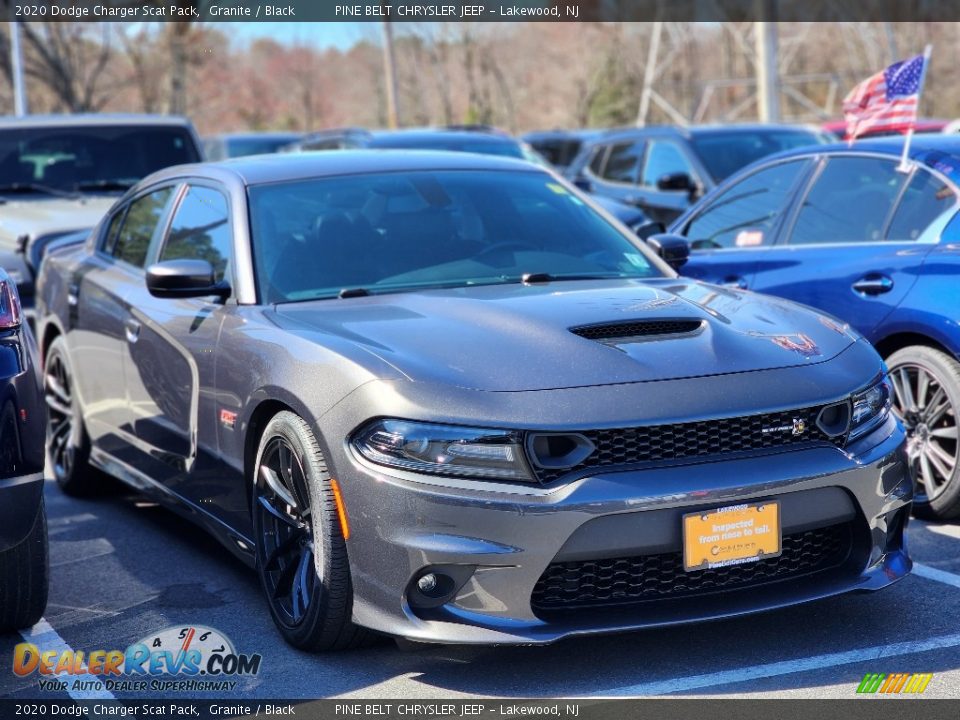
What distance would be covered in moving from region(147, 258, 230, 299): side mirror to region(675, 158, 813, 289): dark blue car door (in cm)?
270

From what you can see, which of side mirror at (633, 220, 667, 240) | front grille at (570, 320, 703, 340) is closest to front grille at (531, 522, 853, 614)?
front grille at (570, 320, 703, 340)

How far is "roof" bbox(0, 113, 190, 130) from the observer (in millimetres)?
11398

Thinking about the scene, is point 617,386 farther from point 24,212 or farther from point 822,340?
point 24,212

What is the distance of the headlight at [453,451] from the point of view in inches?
151

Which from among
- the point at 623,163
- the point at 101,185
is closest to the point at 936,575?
the point at 101,185

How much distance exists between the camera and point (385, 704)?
395 cm

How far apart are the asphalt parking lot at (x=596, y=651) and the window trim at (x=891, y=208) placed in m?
1.37

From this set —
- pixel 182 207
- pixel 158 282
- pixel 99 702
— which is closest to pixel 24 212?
pixel 182 207

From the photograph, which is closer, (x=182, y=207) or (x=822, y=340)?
(x=822, y=340)

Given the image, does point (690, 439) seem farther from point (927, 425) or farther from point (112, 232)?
point (112, 232)

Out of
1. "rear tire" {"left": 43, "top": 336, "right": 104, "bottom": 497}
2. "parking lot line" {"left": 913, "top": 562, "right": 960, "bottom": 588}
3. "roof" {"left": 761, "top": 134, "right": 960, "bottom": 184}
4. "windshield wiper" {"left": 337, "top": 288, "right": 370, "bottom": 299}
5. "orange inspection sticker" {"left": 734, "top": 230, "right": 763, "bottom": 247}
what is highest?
"roof" {"left": 761, "top": 134, "right": 960, "bottom": 184}

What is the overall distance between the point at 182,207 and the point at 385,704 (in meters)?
2.80

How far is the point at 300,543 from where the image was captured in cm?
445

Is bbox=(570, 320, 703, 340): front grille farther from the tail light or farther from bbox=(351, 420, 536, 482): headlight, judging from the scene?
the tail light
